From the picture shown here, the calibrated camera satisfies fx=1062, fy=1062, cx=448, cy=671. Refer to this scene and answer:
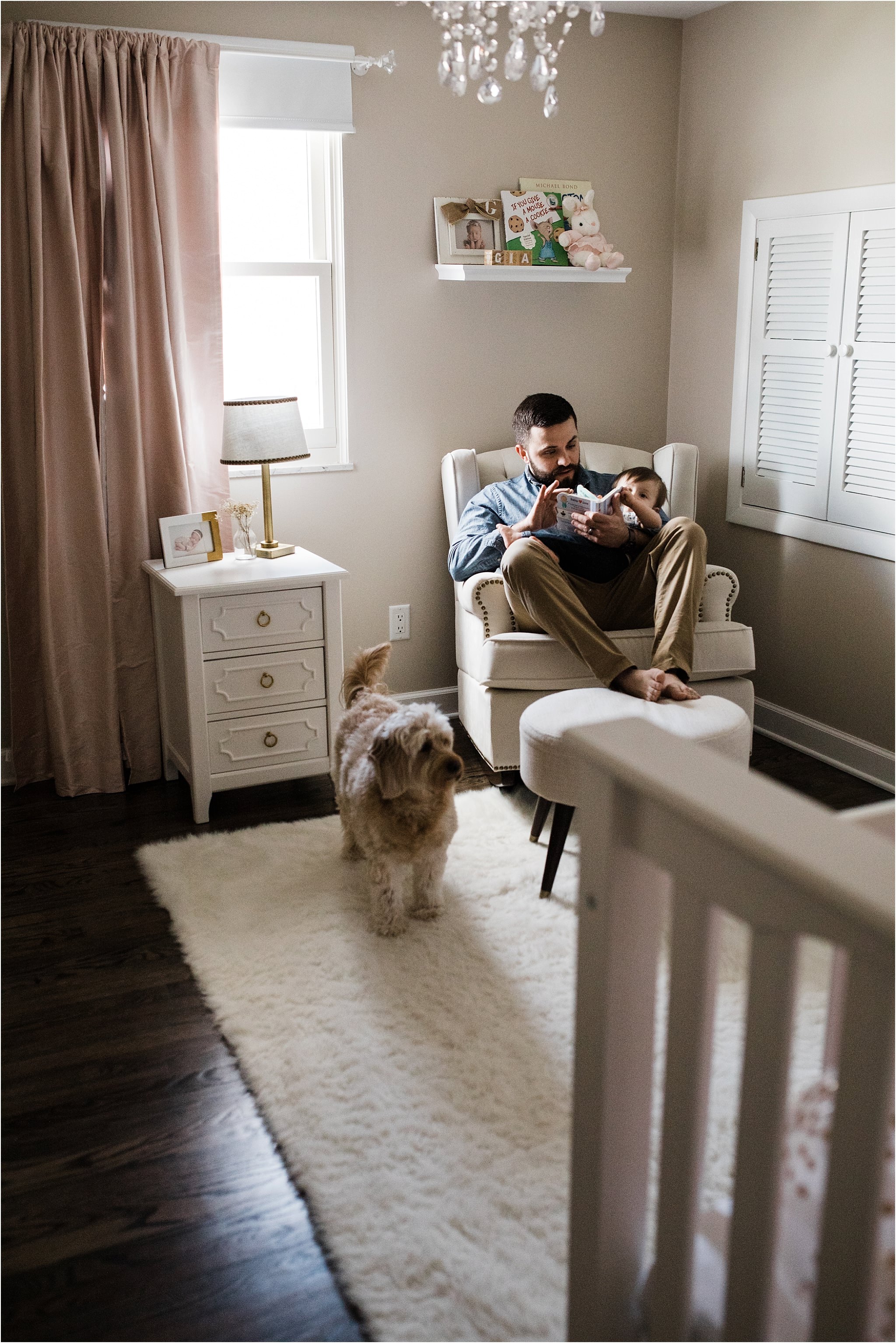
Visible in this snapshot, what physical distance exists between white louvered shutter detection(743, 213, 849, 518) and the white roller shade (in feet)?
4.62

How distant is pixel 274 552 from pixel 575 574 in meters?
0.92

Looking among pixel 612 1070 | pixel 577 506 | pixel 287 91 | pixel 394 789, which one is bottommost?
pixel 394 789


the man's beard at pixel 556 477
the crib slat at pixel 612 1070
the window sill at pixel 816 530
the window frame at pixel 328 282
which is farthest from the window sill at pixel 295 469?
the crib slat at pixel 612 1070

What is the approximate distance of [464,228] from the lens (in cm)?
353

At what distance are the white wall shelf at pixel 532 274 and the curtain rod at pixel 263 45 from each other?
65 cm

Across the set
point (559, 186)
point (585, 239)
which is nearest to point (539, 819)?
point (585, 239)

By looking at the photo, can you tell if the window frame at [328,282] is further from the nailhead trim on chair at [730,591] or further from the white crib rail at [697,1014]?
Result: the white crib rail at [697,1014]

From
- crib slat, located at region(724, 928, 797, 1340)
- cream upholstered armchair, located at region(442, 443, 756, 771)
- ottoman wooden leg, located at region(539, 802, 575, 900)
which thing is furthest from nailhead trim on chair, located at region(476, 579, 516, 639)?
crib slat, located at region(724, 928, 797, 1340)

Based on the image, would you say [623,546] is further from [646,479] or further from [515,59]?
[515,59]

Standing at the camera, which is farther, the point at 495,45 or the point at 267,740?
the point at 267,740

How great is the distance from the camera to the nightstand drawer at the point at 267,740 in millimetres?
2994

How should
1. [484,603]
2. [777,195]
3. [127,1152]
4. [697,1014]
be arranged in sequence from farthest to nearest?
[777,195]
[484,603]
[127,1152]
[697,1014]

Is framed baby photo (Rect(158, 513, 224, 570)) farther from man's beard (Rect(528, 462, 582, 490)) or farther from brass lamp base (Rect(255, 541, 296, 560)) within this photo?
man's beard (Rect(528, 462, 582, 490))

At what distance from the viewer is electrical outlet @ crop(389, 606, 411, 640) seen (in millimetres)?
3748
